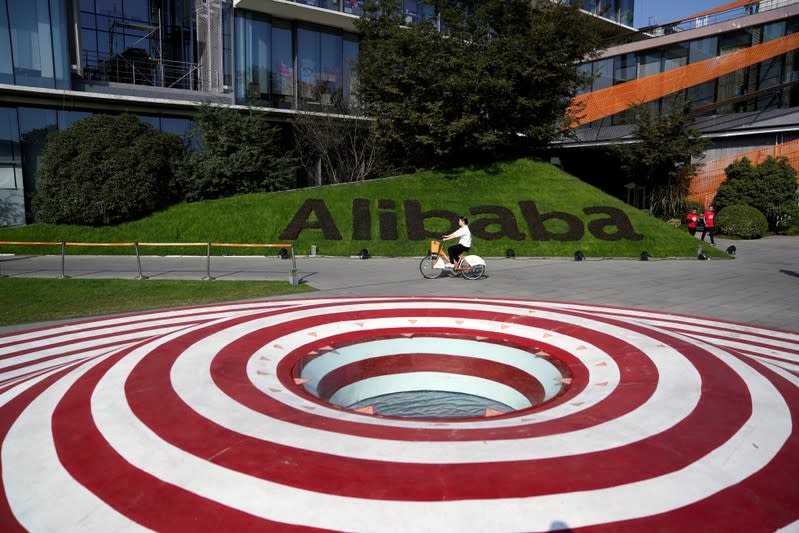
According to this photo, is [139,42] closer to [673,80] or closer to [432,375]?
[432,375]

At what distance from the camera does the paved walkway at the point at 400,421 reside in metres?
4.59

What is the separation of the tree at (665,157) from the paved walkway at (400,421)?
87.1 feet

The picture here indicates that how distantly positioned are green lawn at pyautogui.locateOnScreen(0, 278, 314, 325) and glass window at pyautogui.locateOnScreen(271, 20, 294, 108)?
23.0 m

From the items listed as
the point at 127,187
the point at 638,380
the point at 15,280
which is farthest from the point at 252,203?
the point at 638,380

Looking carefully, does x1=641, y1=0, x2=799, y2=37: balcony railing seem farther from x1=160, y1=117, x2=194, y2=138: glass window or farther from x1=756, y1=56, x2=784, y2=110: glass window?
x1=160, y1=117, x2=194, y2=138: glass window

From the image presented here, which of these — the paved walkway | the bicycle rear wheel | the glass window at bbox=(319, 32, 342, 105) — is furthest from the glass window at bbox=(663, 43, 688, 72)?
the paved walkway

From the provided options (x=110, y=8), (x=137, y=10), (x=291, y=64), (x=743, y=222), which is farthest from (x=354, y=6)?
(x=743, y=222)

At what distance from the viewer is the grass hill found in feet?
82.6

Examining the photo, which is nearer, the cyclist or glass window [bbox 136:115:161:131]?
the cyclist

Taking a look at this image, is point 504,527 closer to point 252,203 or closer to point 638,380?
point 638,380

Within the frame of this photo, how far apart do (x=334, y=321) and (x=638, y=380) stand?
5754 mm

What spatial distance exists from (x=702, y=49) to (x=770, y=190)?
59.2 ft

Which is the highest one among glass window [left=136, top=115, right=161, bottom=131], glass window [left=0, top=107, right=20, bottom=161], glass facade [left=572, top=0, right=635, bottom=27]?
glass facade [left=572, top=0, right=635, bottom=27]

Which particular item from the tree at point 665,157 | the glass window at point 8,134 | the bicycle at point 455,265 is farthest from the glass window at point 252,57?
the tree at point 665,157
